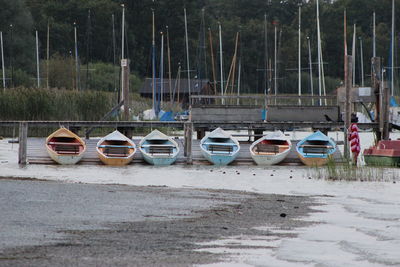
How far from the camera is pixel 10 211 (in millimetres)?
18719

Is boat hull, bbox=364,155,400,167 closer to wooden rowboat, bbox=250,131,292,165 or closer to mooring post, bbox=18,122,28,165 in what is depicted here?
wooden rowboat, bbox=250,131,292,165

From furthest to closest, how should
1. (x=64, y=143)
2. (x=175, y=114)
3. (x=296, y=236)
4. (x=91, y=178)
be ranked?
(x=175, y=114) → (x=64, y=143) → (x=91, y=178) → (x=296, y=236)

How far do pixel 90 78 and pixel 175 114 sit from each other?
13.0 metres

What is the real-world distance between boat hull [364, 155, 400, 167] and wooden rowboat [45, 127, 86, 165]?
32.7 ft

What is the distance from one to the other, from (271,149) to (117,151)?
5552 millimetres

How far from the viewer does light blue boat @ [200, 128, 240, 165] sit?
36.0 meters

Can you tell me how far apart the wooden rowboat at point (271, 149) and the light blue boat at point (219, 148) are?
72 centimetres

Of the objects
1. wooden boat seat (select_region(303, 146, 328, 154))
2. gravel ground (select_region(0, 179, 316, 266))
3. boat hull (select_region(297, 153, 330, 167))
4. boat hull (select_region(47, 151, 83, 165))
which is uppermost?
wooden boat seat (select_region(303, 146, 328, 154))

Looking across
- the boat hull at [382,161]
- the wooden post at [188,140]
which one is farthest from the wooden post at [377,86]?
the wooden post at [188,140]

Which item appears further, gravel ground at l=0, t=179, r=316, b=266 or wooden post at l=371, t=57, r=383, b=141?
wooden post at l=371, t=57, r=383, b=141

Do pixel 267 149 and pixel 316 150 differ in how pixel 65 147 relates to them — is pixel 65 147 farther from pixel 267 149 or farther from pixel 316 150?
pixel 316 150

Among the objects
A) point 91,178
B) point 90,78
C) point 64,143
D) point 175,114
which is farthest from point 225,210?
point 90,78

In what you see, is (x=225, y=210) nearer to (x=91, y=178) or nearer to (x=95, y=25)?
(x=91, y=178)

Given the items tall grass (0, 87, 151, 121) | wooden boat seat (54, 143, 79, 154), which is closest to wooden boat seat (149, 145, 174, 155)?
wooden boat seat (54, 143, 79, 154)
